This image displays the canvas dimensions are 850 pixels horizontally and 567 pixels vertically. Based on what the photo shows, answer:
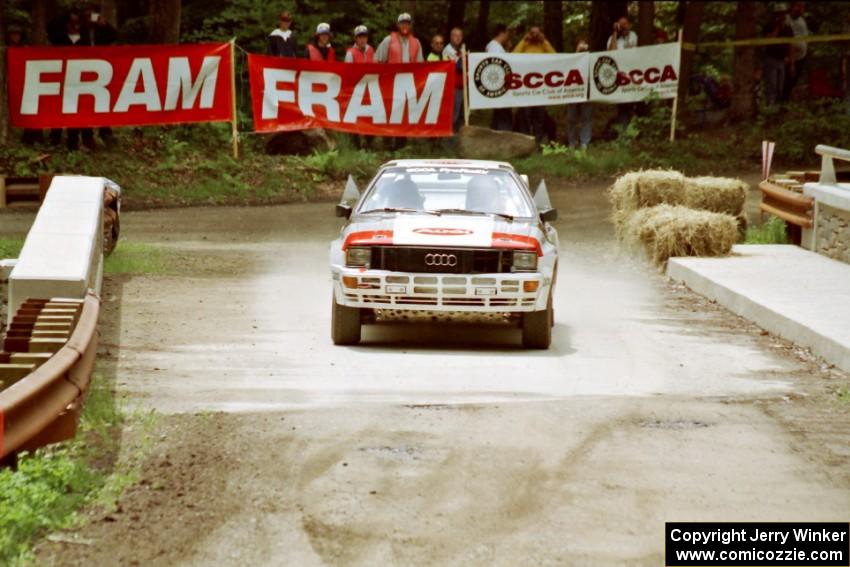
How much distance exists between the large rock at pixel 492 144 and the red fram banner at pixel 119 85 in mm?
4575

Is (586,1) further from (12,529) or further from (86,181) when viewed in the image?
(12,529)

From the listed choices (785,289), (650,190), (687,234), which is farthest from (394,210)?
(650,190)

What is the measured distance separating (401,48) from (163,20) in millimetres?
4573

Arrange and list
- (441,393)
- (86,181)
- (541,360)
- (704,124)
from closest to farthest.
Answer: (441,393)
(541,360)
(86,181)
(704,124)

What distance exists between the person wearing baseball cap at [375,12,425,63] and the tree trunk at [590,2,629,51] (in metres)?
5.79

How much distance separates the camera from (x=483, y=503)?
661 centimetres

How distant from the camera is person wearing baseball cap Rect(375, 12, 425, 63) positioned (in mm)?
25938

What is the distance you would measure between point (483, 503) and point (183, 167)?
18850mm

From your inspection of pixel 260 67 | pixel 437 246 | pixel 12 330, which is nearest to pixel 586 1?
pixel 260 67

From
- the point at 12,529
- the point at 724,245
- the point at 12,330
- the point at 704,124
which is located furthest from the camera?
the point at 704,124

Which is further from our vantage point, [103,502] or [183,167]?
[183,167]

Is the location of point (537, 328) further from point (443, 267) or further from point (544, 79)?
point (544, 79)

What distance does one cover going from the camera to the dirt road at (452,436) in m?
6.13

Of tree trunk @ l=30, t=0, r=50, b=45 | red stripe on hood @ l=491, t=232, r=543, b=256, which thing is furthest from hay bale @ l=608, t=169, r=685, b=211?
tree trunk @ l=30, t=0, r=50, b=45
